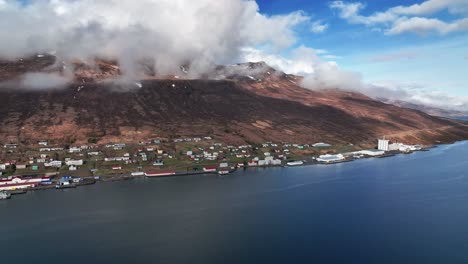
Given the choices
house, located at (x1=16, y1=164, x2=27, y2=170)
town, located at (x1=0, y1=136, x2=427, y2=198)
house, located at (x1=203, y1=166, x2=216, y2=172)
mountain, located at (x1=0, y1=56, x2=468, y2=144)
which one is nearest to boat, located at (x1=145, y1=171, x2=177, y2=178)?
town, located at (x1=0, y1=136, x2=427, y2=198)

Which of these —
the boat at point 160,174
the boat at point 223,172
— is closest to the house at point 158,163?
the boat at point 160,174

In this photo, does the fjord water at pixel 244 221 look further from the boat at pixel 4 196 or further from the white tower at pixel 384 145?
the white tower at pixel 384 145

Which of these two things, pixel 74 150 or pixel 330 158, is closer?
pixel 74 150

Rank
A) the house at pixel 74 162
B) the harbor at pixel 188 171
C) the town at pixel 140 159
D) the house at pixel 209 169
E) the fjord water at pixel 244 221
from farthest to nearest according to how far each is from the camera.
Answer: the house at pixel 209 169
the house at pixel 74 162
the town at pixel 140 159
the harbor at pixel 188 171
the fjord water at pixel 244 221

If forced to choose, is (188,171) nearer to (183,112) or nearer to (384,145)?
(183,112)

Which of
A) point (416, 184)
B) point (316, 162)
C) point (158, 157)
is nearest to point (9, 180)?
point (158, 157)

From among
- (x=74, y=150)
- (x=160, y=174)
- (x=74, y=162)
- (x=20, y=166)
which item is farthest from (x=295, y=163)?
(x=20, y=166)

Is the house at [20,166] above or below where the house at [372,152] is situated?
below
